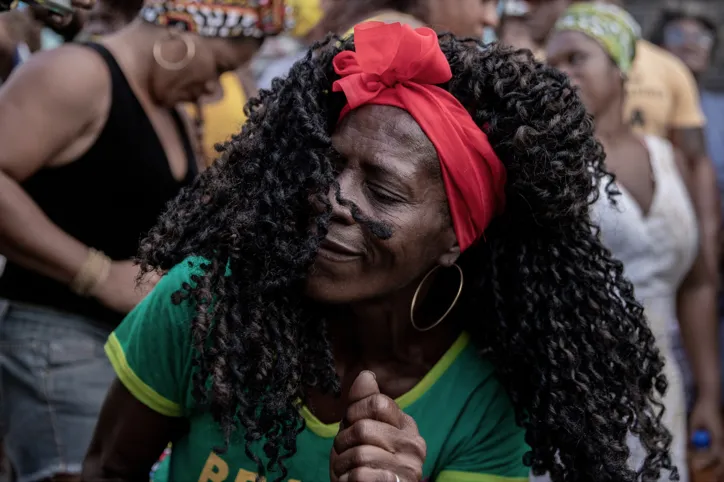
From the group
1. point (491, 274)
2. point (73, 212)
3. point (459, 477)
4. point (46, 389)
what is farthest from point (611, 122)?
point (46, 389)

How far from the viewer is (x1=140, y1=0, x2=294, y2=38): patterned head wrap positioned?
313 centimetres

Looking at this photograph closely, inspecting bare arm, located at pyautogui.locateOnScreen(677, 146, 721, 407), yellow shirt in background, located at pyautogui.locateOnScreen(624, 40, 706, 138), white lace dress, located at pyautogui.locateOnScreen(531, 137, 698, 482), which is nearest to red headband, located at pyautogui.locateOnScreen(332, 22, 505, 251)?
white lace dress, located at pyautogui.locateOnScreen(531, 137, 698, 482)

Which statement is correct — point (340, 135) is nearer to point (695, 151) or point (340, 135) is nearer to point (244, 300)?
point (244, 300)

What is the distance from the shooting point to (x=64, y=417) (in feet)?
9.30

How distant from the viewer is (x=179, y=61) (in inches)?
123

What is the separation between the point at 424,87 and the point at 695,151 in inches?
130

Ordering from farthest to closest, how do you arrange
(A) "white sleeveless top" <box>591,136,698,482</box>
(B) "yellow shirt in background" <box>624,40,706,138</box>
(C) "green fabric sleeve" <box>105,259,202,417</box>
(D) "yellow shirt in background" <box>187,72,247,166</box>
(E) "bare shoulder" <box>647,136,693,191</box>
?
(B) "yellow shirt in background" <box>624,40,706,138</box> < (D) "yellow shirt in background" <box>187,72,247,166</box> < (E) "bare shoulder" <box>647,136,693,191</box> < (A) "white sleeveless top" <box>591,136,698,482</box> < (C) "green fabric sleeve" <box>105,259,202,417</box>

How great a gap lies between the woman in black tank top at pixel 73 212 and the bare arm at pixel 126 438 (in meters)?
0.53

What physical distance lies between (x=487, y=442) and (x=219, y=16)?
1735 mm

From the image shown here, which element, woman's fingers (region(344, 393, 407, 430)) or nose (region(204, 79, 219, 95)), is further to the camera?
nose (region(204, 79, 219, 95))

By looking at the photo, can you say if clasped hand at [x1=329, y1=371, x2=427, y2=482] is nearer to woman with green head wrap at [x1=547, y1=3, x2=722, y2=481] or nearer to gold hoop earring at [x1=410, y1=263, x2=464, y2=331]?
gold hoop earring at [x1=410, y1=263, x2=464, y2=331]

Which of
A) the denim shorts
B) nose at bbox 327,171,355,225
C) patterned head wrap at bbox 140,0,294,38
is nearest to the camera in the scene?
nose at bbox 327,171,355,225

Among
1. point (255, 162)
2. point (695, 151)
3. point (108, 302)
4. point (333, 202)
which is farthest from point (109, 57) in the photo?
point (695, 151)

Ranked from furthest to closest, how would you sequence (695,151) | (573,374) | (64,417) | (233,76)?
(695,151)
(233,76)
(64,417)
(573,374)
